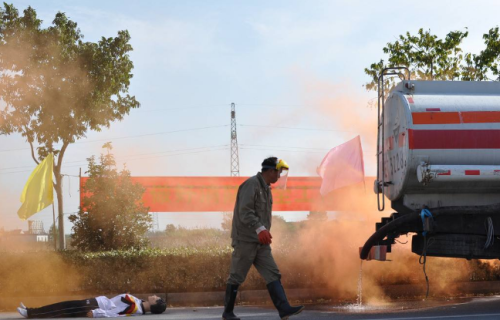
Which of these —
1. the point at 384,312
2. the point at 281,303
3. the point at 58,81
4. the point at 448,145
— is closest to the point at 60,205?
the point at 58,81

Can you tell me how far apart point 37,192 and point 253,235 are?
882 cm

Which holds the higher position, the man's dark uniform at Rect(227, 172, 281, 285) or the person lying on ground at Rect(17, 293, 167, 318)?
the man's dark uniform at Rect(227, 172, 281, 285)

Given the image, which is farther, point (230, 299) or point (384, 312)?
point (384, 312)

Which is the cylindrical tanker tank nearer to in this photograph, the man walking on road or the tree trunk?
the man walking on road

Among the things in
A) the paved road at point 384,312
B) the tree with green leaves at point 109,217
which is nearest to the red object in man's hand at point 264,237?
the paved road at point 384,312

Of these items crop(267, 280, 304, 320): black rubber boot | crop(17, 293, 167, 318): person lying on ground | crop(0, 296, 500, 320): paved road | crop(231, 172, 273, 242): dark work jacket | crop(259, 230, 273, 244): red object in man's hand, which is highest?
crop(231, 172, 273, 242): dark work jacket

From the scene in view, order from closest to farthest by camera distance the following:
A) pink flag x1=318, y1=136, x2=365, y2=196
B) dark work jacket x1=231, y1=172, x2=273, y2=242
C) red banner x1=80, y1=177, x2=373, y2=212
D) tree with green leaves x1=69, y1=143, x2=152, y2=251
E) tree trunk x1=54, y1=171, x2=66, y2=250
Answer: dark work jacket x1=231, y1=172, x2=273, y2=242
tree with green leaves x1=69, y1=143, x2=152, y2=251
pink flag x1=318, y1=136, x2=365, y2=196
tree trunk x1=54, y1=171, x2=66, y2=250
red banner x1=80, y1=177, x2=373, y2=212

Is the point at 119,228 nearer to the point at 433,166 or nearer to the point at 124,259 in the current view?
the point at 124,259

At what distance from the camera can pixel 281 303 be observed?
6680 millimetres

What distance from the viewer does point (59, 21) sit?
17688mm

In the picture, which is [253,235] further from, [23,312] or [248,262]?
[23,312]

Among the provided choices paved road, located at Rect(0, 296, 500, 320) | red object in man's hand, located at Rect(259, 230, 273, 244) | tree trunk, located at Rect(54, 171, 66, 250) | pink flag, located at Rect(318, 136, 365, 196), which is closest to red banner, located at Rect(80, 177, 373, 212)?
tree trunk, located at Rect(54, 171, 66, 250)

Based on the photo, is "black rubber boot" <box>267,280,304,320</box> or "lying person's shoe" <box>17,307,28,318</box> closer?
"black rubber boot" <box>267,280,304,320</box>

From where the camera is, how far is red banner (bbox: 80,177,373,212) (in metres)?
21.2
